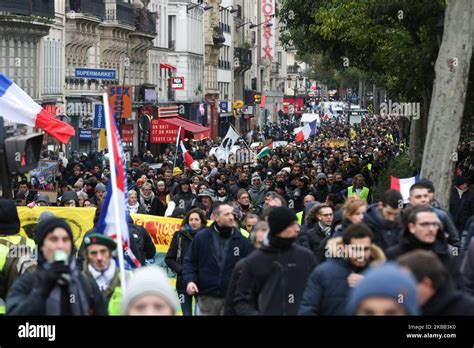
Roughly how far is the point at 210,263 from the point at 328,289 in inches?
150

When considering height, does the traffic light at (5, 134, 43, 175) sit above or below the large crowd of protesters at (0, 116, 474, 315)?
above

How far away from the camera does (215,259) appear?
41.0ft

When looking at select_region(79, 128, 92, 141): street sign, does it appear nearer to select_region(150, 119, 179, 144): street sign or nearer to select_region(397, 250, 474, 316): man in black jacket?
select_region(150, 119, 179, 144): street sign

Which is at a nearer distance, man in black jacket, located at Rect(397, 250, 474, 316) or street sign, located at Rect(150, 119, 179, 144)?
man in black jacket, located at Rect(397, 250, 474, 316)

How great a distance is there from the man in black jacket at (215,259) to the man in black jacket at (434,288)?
4.98m

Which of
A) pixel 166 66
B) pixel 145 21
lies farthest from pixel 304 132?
pixel 166 66

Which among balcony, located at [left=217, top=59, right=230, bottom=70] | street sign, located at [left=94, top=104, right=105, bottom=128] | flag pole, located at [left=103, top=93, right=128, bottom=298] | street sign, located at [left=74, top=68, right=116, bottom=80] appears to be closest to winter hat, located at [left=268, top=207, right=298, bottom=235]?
flag pole, located at [left=103, top=93, right=128, bottom=298]

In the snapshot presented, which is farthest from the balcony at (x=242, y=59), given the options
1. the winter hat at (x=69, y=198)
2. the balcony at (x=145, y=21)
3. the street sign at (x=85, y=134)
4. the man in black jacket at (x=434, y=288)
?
A: the man in black jacket at (x=434, y=288)

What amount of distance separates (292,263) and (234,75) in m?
98.1

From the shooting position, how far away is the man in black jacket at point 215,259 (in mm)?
12430

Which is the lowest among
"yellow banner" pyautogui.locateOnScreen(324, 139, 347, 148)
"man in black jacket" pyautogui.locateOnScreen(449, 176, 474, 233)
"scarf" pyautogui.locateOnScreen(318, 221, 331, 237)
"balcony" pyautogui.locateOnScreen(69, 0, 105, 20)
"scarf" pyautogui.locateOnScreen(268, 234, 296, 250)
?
"yellow banner" pyautogui.locateOnScreen(324, 139, 347, 148)

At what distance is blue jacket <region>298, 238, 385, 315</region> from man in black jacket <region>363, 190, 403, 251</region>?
2.24 meters

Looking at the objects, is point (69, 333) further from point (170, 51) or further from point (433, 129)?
point (170, 51)

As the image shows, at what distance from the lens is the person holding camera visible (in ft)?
24.3
